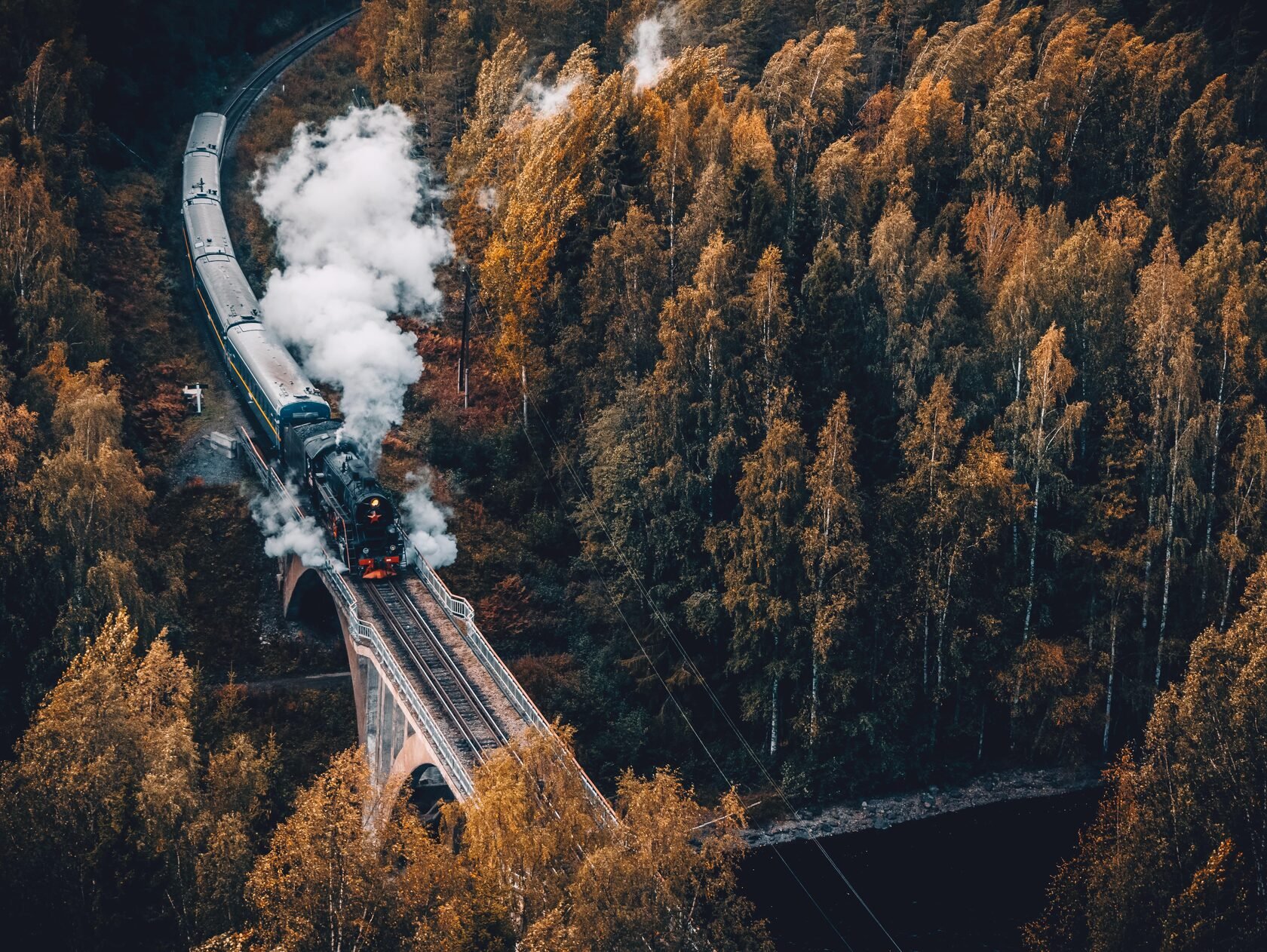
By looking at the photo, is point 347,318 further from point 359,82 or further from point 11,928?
point 11,928

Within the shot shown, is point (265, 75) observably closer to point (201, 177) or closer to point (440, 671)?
point (201, 177)

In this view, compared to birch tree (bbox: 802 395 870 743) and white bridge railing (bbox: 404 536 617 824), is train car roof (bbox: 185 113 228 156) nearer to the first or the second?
white bridge railing (bbox: 404 536 617 824)

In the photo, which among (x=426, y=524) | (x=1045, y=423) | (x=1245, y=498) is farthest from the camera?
(x=426, y=524)

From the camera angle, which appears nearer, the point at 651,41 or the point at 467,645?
the point at 467,645

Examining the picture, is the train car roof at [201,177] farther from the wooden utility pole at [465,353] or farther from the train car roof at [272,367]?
the wooden utility pole at [465,353]

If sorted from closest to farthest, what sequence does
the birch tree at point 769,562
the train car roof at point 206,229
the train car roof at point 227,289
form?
the birch tree at point 769,562
the train car roof at point 227,289
the train car roof at point 206,229

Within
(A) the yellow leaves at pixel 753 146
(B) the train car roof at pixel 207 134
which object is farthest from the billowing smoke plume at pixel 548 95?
(B) the train car roof at pixel 207 134

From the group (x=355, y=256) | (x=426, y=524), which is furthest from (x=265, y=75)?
(x=426, y=524)
